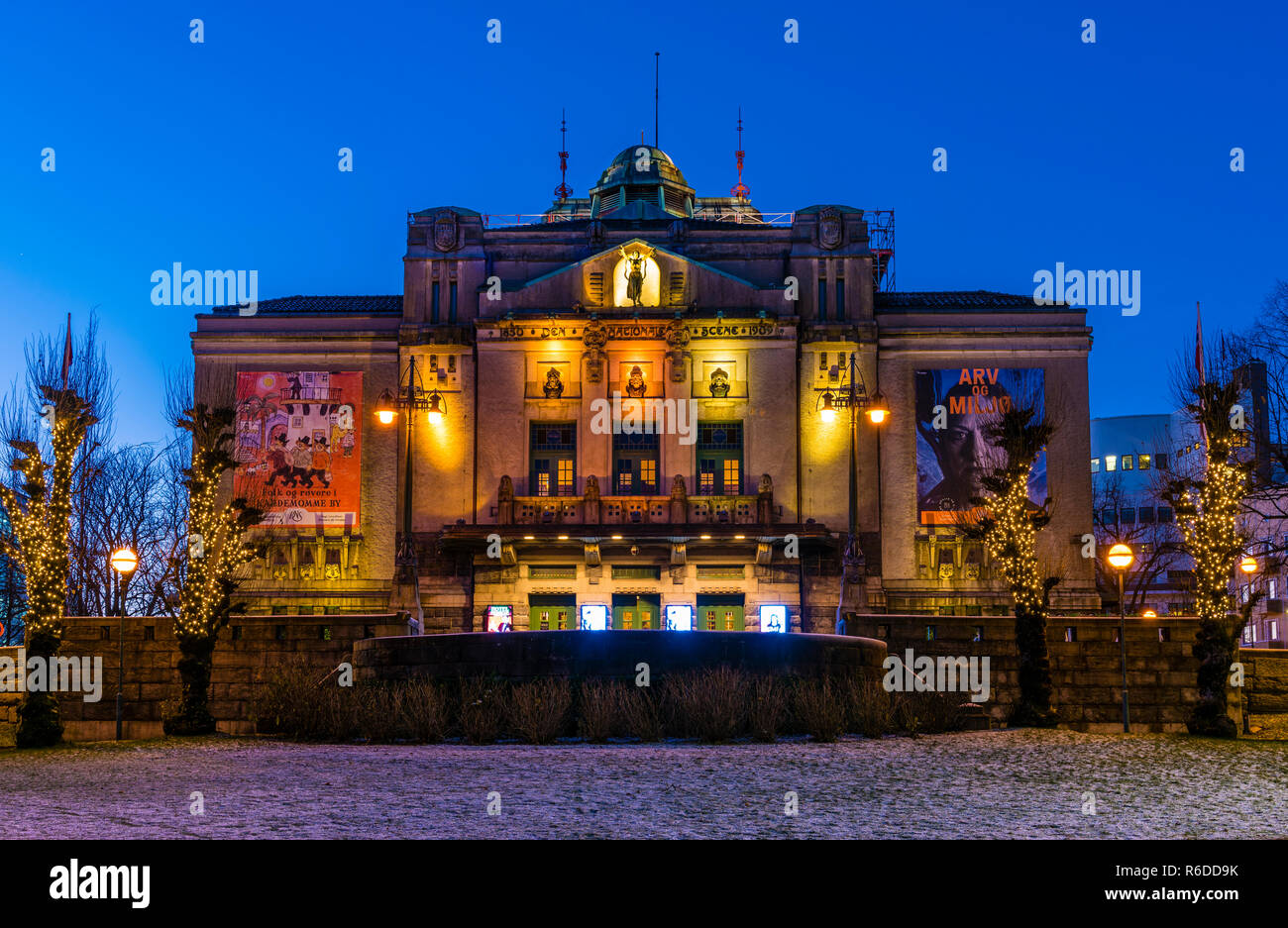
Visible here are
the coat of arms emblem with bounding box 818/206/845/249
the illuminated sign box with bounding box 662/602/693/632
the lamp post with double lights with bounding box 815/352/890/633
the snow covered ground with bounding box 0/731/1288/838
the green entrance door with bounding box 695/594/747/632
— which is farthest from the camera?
the coat of arms emblem with bounding box 818/206/845/249

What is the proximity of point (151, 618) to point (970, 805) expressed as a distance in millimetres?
24212

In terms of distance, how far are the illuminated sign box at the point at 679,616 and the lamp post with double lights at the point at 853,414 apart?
553 cm

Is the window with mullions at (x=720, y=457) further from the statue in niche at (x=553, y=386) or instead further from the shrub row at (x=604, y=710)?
the shrub row at (x=604, y=710)

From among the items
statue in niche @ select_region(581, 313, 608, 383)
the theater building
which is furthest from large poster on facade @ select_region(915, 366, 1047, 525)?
statue in niche @ select_region(581, 313, 608, 383)

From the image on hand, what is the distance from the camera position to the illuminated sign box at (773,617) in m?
49.2

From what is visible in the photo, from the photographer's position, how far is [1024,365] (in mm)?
53312

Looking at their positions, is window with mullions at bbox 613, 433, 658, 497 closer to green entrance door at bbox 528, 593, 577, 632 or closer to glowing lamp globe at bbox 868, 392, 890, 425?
green entrance door at bbox 528, 593, 577, 632

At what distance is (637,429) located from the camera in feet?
170

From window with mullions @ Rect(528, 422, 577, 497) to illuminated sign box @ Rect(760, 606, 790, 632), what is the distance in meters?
8.92

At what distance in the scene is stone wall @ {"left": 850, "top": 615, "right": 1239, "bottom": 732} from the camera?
32625mm

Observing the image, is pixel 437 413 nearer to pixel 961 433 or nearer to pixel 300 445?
pixel 300 445

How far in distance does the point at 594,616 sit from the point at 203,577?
19630 mm

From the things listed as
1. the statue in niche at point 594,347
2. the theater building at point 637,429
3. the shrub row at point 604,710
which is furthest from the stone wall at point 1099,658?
the statue in niche at point 594,347

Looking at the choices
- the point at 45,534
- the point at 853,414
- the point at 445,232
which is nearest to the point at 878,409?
the point at 853,414
